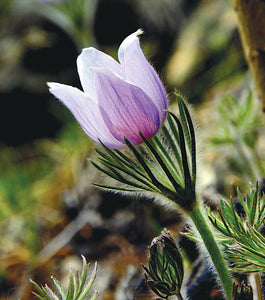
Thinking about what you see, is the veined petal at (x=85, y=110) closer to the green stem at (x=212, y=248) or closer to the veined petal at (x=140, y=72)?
the veined petal at (x=140, y=72)

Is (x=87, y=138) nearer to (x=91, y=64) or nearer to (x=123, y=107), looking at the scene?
(x=91, y=64)

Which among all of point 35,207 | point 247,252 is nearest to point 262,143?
point 35,207

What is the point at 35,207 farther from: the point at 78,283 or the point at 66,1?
the point at 78,283

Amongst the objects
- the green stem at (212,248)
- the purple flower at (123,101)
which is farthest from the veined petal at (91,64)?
the green stem at (212,248)

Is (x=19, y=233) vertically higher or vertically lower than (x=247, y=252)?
higher

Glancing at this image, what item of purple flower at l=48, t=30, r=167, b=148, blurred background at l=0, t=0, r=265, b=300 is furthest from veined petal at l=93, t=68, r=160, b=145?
blurred background at l=0, t=0, r=265, b=300

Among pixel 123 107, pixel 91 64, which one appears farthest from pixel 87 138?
pixel 123 107
